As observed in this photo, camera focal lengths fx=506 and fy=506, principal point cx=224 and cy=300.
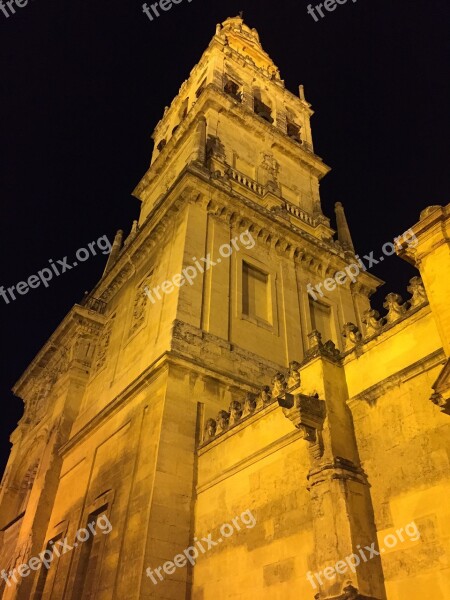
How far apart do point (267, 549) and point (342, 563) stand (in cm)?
262

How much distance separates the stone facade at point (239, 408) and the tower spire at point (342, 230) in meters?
0.13

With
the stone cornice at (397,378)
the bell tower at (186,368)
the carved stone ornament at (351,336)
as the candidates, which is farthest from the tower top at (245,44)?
the stone cornice at (397,378)

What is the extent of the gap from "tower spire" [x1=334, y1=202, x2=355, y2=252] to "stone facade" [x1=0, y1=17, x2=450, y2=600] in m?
0.13

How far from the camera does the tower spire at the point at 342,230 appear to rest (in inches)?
1011

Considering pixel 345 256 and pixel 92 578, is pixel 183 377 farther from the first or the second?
pixel 345 256

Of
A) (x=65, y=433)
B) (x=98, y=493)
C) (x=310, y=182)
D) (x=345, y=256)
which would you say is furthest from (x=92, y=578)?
(x=310, y=182)

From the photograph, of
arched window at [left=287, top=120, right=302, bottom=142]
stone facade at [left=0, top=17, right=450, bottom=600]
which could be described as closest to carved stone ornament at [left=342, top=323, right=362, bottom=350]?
stone facade at [left=0, top=17, right=450, bottom=600]

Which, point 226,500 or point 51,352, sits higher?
point 51,352

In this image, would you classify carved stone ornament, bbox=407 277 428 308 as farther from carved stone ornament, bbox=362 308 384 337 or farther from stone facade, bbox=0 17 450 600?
carved stone ornament, bbox=362 308 384 337

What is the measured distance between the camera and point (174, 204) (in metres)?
20.5

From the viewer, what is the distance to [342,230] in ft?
88.2

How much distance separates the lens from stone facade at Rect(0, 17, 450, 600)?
866cm

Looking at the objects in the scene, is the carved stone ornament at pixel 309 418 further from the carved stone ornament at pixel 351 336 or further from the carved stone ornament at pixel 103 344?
the carved stone ornament at pixel 103 344

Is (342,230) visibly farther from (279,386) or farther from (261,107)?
(279,386)
